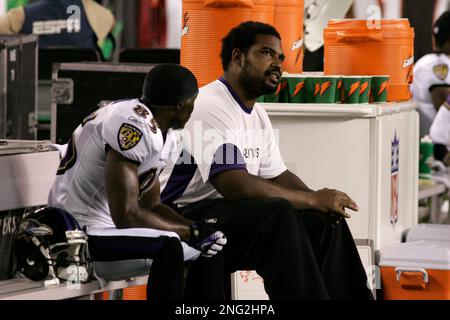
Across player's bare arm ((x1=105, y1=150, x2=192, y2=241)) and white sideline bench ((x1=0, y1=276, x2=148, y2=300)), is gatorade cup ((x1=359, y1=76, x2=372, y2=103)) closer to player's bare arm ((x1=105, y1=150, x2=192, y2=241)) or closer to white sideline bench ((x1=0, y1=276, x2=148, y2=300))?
player's bare arm ((x1=105, y1=150, x2=192, y2=241))

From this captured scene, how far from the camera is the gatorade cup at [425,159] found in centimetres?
743

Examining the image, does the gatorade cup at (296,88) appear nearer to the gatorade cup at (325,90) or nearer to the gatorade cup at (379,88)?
the gatorade cup at (325,90)

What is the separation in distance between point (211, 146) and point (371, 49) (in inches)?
56.3

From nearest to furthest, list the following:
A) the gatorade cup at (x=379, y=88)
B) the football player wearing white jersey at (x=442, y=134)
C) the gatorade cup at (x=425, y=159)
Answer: the gatorade cup at (x=379, y=88) < the gatorade cup at (x=425, y=159) < the football player wearing white jersey at (x=442, y=134)

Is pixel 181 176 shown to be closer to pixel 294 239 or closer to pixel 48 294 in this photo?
pixel 294 239

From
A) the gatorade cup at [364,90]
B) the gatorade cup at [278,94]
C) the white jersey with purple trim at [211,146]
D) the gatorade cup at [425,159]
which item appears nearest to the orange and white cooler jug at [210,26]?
the gatorade cup at [278,94]

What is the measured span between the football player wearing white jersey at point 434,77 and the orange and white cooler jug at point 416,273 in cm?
331

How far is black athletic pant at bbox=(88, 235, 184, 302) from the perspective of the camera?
3818mm

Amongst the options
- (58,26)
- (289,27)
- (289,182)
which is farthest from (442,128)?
(58,26)

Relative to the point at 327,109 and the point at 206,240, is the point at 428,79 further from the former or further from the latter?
the point at 206,240

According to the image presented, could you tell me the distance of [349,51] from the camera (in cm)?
570

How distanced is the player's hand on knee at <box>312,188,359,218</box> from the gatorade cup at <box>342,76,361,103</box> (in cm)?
92

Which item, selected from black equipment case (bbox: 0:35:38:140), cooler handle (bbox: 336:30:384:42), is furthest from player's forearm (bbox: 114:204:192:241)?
black equipment case (bbox: 0:35:38:140)
